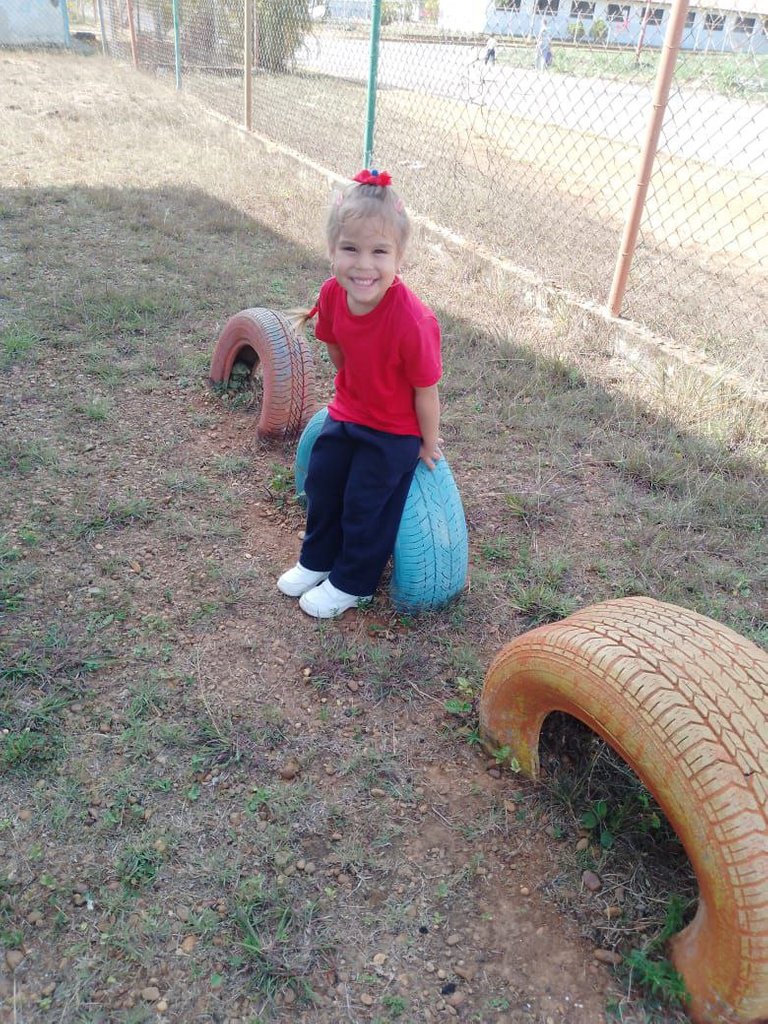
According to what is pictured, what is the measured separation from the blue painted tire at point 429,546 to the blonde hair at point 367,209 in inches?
31.2

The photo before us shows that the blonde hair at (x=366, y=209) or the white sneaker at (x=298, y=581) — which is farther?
the white sneaker at (x=298, y=581)

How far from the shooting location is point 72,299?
5.03m

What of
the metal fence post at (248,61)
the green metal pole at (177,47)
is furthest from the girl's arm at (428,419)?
the green metal pole at (177,47)

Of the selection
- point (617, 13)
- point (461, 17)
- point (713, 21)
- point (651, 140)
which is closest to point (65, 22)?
point (461, 17)

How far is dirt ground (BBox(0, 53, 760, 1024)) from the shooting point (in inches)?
67.6

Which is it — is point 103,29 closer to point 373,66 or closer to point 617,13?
point 373,66

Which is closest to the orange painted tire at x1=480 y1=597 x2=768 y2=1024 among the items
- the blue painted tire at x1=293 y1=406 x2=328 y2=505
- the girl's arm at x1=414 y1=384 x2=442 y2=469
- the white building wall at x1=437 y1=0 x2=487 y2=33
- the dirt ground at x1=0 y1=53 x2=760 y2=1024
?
the dirt ground at x1=0 y1=53 x2=760 y2=1024

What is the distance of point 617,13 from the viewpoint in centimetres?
582

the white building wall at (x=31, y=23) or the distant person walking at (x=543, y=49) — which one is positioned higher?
the distant person walking at (x=543, y=49)

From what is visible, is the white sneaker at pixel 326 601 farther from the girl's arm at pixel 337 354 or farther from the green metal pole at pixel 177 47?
the green metal pole at pixel 177 47

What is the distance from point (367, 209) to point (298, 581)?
1306mm

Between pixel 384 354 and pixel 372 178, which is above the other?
pixel 372 178

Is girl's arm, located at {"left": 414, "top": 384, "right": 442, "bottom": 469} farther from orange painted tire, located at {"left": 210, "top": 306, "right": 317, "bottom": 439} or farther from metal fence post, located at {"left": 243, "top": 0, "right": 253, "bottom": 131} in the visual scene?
metal fence post, located at {"left": 243, "top": 0, "right": 253, "bottom": 131}

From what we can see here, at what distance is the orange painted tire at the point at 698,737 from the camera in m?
1.53
